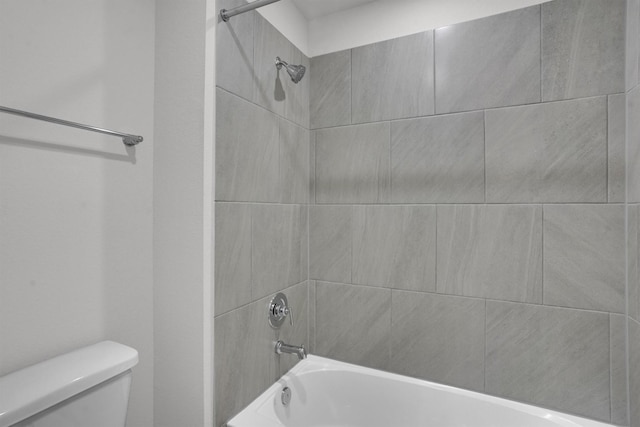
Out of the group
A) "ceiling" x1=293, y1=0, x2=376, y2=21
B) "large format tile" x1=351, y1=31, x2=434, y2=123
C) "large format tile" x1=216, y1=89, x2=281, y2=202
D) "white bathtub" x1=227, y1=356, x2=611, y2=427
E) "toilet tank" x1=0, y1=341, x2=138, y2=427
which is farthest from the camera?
"ceiling" x1=293, y1=0, x2=376, y2=21

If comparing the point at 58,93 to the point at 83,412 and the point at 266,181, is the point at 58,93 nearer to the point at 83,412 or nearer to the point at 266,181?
the point at 266,181

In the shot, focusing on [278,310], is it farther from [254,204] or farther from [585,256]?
[585,256]

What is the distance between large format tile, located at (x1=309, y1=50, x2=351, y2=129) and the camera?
69.6 inches

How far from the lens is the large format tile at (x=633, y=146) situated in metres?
1.14

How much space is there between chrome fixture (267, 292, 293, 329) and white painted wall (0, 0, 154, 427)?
1.66 ft

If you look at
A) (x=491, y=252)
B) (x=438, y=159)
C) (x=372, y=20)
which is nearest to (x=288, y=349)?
(x=491, y=252)

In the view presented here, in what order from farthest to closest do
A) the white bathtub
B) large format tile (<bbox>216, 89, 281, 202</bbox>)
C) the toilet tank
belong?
the white bathtub
large format tile (<bbox>216, 89, 281, 202</bbox>)
the toilet tank

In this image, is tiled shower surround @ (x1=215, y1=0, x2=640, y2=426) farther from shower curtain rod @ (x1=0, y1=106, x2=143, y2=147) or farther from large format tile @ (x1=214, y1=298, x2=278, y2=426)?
shower curtain rod @ (x1=0, y1=106, x2=143, y2=147)

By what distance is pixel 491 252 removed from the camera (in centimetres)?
146

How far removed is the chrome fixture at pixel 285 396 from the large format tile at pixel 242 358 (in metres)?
0.07

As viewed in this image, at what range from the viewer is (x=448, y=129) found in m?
1.53

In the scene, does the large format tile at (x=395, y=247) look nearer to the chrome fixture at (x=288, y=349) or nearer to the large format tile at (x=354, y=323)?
the large format tile at (x=354, y=323)

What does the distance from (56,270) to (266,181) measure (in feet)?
2.69

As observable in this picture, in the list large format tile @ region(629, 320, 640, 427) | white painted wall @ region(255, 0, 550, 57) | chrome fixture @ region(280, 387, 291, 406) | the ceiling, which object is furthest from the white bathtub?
the ceiling
